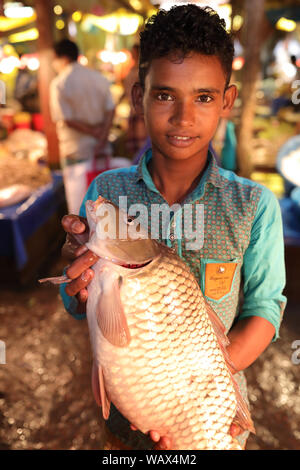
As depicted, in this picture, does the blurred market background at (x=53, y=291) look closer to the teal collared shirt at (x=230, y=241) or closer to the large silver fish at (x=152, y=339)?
the teal collared shirt at (x=230, y=241)

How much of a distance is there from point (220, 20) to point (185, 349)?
3.86ft

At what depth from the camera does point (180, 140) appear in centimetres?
125

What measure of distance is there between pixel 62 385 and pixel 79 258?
2533mm

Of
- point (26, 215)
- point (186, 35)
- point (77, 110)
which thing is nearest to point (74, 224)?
point (186, 35)

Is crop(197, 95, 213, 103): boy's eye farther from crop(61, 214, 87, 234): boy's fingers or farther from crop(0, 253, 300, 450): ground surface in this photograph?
crop(0, 253, 300, 450): ground surface

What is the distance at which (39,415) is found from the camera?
2879 mm

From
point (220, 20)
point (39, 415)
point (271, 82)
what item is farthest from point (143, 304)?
point (271, 82)

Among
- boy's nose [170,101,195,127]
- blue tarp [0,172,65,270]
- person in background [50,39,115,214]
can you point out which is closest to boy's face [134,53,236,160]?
boy's nose [170,101,195,127]

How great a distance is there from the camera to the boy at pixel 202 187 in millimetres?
1197

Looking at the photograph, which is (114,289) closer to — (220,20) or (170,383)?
(170,383)

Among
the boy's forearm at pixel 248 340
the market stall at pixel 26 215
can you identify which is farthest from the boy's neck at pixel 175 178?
the market stall at pixel 26 215

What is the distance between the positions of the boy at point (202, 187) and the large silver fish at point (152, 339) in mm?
74

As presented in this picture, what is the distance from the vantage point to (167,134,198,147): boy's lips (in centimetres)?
125

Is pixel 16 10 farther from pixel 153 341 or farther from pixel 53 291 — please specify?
pixel 153 341
